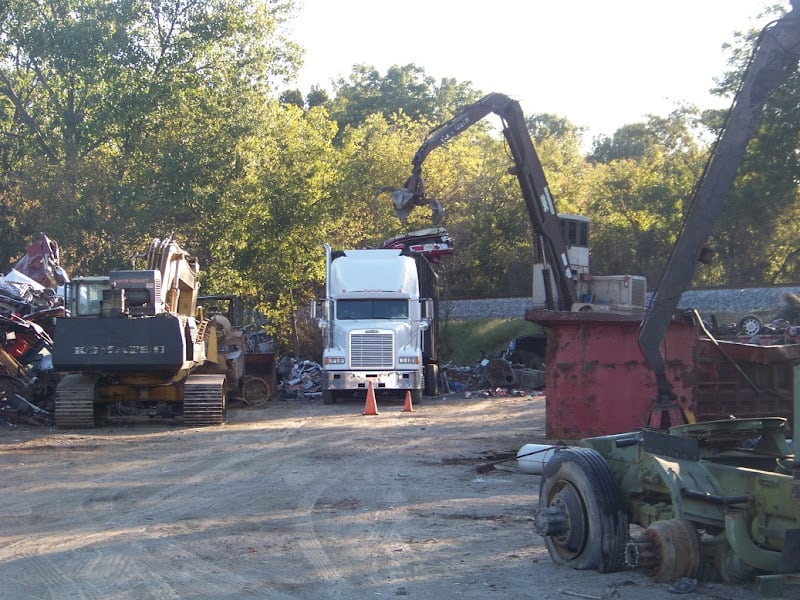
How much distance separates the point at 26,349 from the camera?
20500 mm

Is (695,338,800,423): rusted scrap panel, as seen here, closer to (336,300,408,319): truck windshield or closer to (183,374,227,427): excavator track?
(183,374,227,427): excavator track

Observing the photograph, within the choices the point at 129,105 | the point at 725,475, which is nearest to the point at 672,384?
the point at 725,475

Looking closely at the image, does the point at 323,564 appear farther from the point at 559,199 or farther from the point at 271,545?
the point at 559,199

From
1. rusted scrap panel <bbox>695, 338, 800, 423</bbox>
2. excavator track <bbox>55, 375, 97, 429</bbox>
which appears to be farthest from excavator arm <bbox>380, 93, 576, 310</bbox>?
rusted scrap panel <bbox>695, 338, 800, 423</bbox>

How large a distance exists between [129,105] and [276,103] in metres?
5.55

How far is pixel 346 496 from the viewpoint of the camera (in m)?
11.1

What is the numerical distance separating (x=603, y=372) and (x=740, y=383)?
1.86 m

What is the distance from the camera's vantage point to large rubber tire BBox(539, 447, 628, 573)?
7121mm

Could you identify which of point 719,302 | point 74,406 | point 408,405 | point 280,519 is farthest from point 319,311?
point 719,302

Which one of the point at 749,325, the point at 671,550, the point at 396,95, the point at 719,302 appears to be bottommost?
the point at 671,550

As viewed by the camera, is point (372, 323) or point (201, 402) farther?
point (372, 323)

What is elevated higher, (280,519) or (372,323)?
(372,323)

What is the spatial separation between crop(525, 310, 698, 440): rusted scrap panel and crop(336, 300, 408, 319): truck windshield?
10.9 metres

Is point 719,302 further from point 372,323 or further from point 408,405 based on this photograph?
point 408,405
